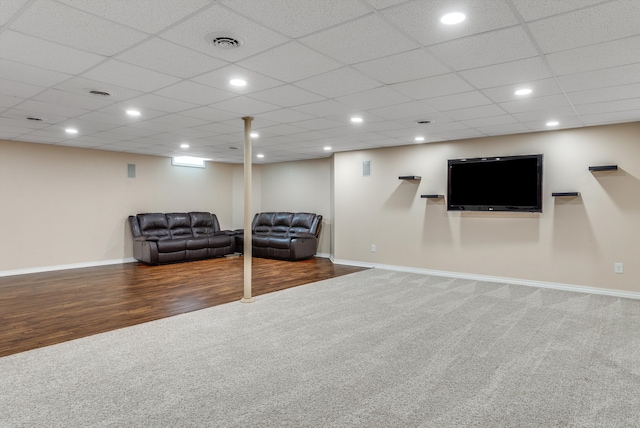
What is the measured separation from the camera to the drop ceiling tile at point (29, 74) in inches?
122

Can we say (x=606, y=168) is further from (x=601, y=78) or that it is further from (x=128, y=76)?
(x=128, y=76)

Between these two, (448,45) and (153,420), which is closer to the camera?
(153,420)

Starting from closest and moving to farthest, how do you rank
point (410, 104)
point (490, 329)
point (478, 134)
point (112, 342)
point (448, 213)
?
point (112, 342) < point (490, 329) < point (410, 104) < point (478, 134) < point (448, 213)

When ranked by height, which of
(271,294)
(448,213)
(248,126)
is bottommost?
(271,294)

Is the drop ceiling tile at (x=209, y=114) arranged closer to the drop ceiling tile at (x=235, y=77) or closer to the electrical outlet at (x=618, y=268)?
the drop ceiling tile at (x=235, y=77)

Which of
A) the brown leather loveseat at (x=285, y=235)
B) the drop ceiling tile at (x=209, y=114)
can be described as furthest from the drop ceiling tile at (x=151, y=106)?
the brown leather loveseat at (x=285, y=235)

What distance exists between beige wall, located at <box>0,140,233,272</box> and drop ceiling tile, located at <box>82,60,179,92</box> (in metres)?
5.00

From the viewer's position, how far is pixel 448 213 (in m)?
6.76

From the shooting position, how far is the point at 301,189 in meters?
9.84

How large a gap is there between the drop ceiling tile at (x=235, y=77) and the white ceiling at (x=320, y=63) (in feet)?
0.06

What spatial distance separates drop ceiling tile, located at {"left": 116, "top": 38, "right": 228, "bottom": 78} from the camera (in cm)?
276

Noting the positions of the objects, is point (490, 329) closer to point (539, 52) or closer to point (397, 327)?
point (397, 327)

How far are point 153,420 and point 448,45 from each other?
10.3 feet

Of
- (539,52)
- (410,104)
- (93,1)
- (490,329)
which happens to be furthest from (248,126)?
(490,329)
